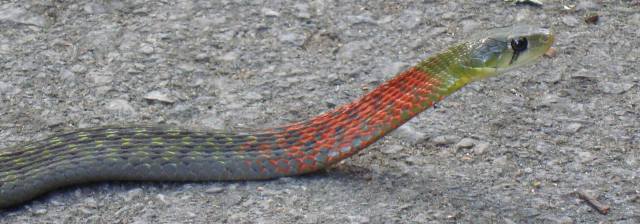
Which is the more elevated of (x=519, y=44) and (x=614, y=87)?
(x=519, y=44)

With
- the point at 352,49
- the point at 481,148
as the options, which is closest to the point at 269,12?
the point at 352,49

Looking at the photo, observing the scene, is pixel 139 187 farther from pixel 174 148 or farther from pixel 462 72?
pixel 462 72

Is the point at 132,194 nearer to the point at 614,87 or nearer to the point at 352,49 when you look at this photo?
the point at 352,49

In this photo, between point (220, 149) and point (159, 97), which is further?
point (159, 97)

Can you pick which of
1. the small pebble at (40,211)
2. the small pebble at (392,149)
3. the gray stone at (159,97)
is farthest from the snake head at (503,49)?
the small pebble at (40,211)

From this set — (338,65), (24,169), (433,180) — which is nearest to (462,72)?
(433,180)

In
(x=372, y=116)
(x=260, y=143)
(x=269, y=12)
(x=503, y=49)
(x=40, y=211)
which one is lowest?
(x=40, y=211)
